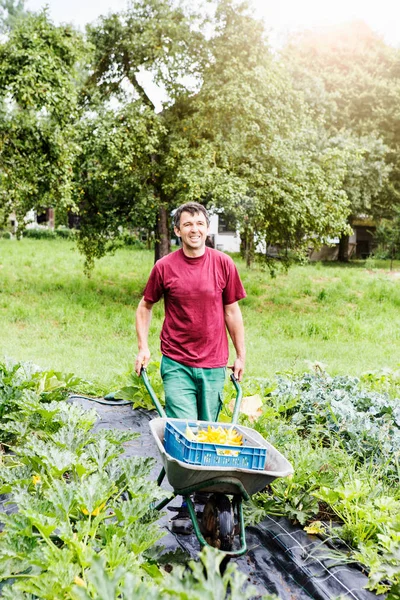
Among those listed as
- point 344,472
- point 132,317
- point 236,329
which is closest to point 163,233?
point 132,317

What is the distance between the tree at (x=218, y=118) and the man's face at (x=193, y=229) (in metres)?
8.21

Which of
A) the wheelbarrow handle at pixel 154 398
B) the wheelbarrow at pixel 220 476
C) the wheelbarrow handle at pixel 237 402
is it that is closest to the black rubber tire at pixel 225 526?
the wheelbarrow at pixel 220 476

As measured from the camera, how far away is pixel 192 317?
371 centimetres

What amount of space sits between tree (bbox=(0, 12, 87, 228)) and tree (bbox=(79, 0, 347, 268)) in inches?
63.9

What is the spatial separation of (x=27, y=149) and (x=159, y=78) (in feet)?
11.5

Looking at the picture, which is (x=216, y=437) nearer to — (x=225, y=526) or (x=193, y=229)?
(x=225, y=526)

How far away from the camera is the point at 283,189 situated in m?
12.8

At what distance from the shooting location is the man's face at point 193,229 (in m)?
3.62

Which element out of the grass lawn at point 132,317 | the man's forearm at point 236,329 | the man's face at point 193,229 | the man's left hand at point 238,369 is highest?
the man's face at point 193,229

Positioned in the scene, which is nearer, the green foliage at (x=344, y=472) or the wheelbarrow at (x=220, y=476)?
the wheelbarrow at (x=220, y=476)

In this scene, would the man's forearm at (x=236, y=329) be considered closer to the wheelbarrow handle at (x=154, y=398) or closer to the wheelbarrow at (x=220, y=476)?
the wheelbarrow handle at (x=154, y=398)

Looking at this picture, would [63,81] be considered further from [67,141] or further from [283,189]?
[283,189]

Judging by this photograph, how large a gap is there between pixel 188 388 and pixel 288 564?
3.92ft

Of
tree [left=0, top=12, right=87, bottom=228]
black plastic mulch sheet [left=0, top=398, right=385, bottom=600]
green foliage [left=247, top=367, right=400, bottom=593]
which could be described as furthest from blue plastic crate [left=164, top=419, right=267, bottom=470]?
tree [left=0, top=12, right=87, bottom=228]
